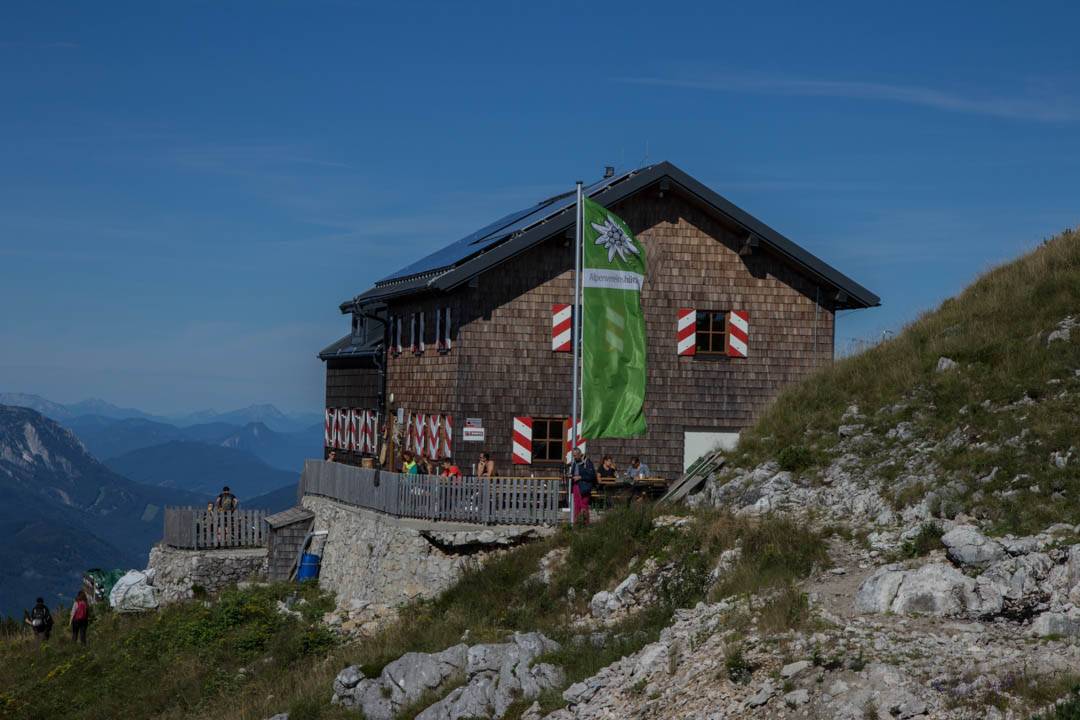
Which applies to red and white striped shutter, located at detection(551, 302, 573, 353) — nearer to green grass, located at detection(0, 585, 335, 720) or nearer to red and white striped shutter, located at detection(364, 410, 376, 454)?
green grass, located at detection(0, 585, 335, 720)

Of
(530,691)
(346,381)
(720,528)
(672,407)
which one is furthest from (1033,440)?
(346,381)

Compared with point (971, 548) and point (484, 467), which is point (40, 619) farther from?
point (971, 548)

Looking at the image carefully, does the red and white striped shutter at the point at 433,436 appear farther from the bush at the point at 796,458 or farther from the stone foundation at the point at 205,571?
the bush at the point at 796,458

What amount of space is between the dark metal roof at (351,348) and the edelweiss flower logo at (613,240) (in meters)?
13.4

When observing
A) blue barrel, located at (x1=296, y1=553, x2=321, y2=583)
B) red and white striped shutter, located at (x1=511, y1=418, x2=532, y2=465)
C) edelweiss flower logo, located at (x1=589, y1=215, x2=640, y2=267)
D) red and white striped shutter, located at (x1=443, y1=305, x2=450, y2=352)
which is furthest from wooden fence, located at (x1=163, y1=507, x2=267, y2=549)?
edelweiss flower logo, located at (x1=589, y1=215, x2=640, y2=267)

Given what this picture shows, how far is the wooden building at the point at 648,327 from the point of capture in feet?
103

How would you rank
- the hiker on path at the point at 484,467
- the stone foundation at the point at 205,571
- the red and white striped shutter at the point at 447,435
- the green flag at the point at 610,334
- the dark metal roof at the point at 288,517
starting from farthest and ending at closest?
the stone foundation at the point at 205,571
the dark metal roof at the point at 288,517
the red and white striped shutter at the point at 447,435
the hiker on path at the point at 484,467
the green flag at the point at 610,334

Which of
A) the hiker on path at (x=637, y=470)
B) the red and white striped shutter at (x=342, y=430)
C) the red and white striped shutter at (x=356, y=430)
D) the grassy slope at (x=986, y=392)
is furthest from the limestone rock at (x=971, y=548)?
the red and white striped shutter at (x=342, y=430)

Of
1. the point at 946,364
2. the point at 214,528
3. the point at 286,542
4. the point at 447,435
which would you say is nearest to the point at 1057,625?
the point at 946,364

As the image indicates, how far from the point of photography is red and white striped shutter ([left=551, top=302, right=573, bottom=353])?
31719mm

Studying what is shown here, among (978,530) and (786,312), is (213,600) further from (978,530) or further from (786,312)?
(978,530)

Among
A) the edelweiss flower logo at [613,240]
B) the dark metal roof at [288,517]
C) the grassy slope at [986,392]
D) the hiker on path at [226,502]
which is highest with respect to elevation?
the edelweiss flower logo at [613,240]

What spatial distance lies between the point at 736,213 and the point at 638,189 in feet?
7.93

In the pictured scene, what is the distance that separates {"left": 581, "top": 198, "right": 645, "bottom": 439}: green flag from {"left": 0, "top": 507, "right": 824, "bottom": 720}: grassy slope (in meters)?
2.63
